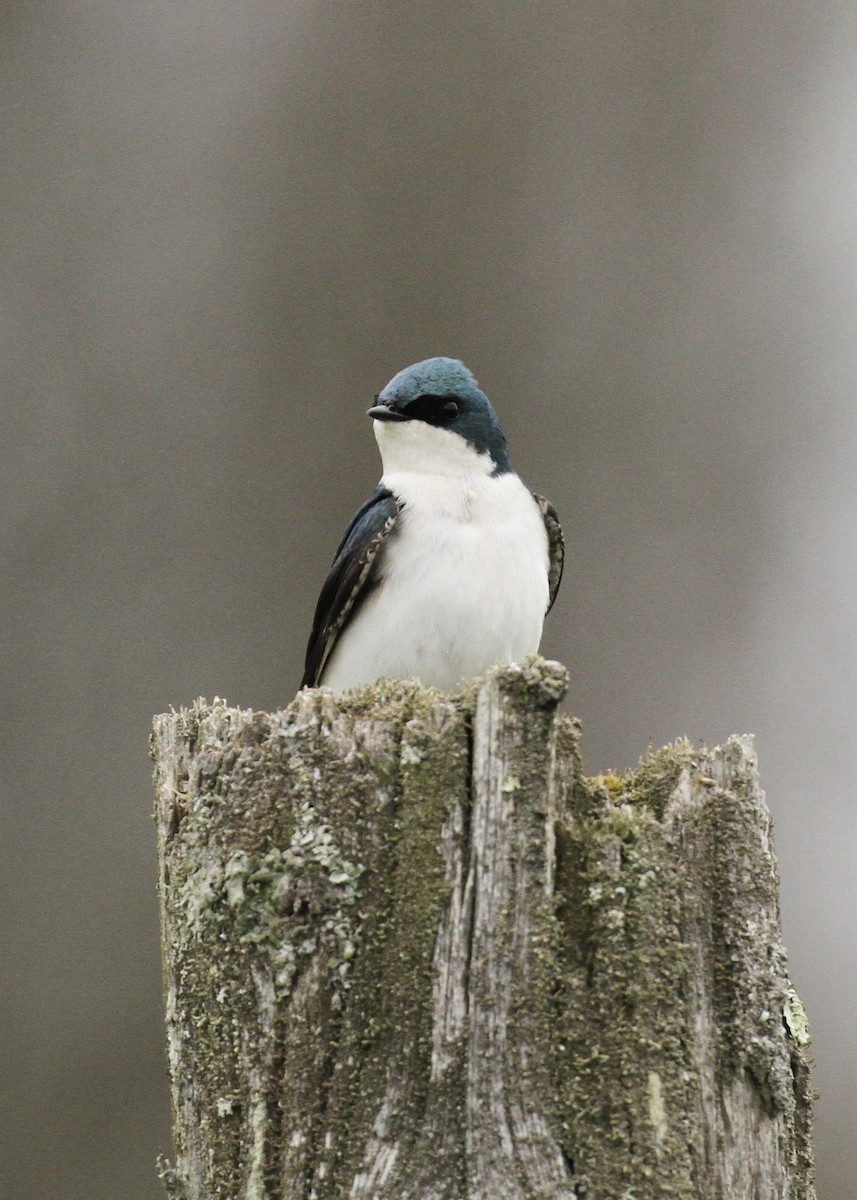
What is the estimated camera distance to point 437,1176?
2.04 meters

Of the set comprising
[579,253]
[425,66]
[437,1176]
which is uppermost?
[425,66]

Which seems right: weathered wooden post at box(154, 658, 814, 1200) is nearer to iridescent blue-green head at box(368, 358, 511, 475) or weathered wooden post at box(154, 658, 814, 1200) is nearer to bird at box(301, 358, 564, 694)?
bird at box(301, 358, 564, 694)

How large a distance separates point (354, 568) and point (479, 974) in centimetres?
202

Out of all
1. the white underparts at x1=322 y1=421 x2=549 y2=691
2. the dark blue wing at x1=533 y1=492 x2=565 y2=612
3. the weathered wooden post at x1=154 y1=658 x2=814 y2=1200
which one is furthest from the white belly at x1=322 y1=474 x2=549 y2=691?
the weathered wooden post at x1=154 y1=658 x2=814 y2=1200

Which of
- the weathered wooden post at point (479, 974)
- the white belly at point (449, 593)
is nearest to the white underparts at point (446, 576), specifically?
the white belly at point (449, 593)

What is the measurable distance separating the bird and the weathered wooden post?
4.93 ft

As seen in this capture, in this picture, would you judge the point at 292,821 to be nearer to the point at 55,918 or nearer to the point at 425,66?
the point at 55,918

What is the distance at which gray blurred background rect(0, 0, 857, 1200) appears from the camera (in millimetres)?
6781

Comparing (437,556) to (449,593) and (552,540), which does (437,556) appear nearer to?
(449,593)

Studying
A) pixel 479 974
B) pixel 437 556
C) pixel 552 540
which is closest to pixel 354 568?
pixel 437 556

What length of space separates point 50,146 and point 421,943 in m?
7.20

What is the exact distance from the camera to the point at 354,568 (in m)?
3.98

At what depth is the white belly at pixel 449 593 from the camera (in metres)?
3.81

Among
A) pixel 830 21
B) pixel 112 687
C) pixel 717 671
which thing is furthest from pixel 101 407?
pixel 830 21
